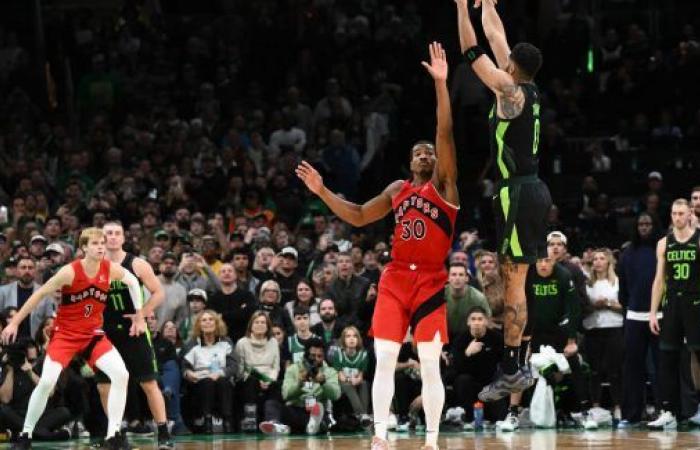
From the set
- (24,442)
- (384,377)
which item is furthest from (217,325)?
(384,377)

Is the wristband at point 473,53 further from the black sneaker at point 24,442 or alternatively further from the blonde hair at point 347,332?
the blonde hair at point 347,332

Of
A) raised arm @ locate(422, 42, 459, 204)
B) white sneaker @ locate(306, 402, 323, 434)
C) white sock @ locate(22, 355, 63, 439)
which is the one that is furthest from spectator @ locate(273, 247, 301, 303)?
raised arm @ locate(422, 42, 459, 204)

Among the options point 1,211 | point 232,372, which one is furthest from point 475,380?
point 1,211

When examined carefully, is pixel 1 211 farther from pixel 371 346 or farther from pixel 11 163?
pixel 371 346

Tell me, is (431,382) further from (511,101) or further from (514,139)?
(511,101)

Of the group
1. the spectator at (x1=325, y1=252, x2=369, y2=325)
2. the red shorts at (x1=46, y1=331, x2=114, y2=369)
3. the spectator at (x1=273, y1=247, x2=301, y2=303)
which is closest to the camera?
the red shorts at (x1=46, y1=331, x2=114, y2=369)

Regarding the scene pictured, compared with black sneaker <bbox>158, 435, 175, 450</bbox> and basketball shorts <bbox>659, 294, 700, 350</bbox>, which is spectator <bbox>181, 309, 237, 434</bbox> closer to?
black sneaker <bbox>158, 435, 175, 450</bbox>

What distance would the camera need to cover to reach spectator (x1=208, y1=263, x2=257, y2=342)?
17766 mm

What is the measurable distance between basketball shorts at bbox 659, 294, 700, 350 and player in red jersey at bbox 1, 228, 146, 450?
19.2 ft

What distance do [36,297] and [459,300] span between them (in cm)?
556

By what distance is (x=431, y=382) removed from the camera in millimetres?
11961

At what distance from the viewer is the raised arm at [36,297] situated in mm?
13406

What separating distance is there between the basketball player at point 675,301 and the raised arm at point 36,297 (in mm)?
6330

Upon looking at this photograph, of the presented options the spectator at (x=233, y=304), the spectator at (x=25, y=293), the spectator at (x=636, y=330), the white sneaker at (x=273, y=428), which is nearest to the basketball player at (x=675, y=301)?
the spectator at (x=636, y=330)
